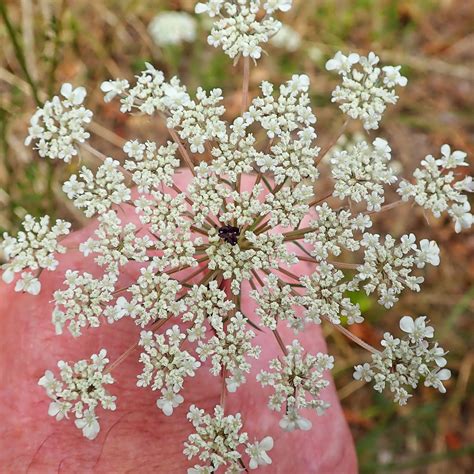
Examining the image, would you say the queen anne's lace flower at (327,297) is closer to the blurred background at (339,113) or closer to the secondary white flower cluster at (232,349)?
the secondary white flower cluster at (232,349)

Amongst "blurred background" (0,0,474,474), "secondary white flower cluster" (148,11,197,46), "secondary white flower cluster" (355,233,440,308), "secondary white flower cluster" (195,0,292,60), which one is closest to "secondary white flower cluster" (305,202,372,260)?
"secondary white flower cluster" (355,233,440,308)

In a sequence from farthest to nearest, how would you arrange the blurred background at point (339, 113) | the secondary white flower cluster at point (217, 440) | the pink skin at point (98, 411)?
1. the blurred background at point (339, 113)
2. the pink skin at point (98, 411)
3. the secondary white flower cluster at point (217, 440)

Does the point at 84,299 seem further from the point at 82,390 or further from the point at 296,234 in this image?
the point at 296,234

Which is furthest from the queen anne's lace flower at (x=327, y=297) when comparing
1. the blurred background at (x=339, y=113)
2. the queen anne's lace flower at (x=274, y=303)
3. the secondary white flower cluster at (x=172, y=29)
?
the secondary white flower cluster at (x=172, y=29)

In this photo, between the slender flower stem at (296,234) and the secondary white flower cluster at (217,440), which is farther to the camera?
the slender flower stem at (296,234)

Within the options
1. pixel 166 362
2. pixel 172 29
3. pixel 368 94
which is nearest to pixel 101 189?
pixel 166 362

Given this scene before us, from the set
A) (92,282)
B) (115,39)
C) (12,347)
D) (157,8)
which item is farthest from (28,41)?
(92,282)

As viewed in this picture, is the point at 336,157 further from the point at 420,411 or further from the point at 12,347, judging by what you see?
the point at 420,411
